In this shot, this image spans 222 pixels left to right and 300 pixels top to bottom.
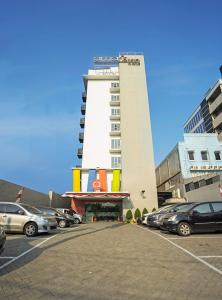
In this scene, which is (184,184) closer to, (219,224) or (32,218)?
(219,224)

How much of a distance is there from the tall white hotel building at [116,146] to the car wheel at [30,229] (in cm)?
2365

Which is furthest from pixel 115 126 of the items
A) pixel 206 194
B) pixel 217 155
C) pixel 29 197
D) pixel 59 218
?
pixel 59 218

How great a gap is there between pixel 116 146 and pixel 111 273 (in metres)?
42.5

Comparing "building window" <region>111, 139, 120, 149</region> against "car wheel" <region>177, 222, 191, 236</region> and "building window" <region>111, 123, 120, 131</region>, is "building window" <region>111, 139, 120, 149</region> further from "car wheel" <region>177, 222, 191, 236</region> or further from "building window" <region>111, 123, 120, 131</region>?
"car wheel" <region>177, 222, 191, 236</region>

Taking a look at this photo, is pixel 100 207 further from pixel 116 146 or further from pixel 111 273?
pixel 111 273

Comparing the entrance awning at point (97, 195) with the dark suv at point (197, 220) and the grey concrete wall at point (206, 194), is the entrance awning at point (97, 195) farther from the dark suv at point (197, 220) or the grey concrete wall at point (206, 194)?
the dark suv at point (197, 220)

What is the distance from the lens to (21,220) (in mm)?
14961

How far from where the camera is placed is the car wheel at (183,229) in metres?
14.4

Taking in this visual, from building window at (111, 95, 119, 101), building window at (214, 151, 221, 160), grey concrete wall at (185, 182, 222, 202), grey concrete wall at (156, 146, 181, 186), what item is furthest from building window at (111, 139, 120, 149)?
grey concrete wall at (185, 182, 222, 202)

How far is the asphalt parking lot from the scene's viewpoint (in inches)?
205

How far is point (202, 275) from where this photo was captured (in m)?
6.45

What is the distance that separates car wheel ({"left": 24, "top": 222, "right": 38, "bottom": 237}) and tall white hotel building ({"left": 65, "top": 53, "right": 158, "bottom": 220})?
2365cm

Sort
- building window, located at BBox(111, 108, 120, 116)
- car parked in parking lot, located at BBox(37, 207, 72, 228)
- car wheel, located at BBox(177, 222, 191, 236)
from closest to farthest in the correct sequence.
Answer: car wheel, located at BBox(177, 222, 191, 236), car parked in parking lot, located at BBox(37, 207, 72, 228), building window, located at BBox(111, 108, 120, 116)

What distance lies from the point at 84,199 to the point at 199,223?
28725 millimetres
